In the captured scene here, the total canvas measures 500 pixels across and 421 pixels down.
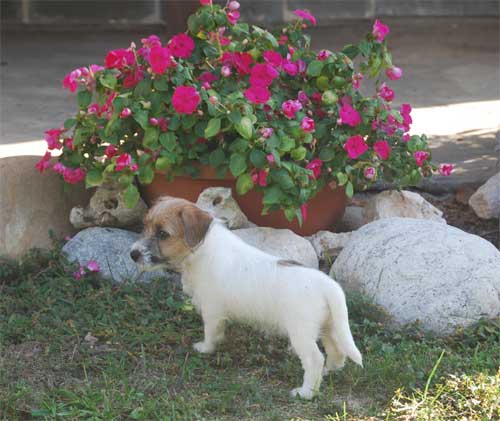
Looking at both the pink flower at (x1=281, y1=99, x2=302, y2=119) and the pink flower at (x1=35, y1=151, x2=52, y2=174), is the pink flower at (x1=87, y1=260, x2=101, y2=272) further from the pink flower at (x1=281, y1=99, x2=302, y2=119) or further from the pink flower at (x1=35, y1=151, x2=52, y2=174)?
the pink flower at (x1=281, y1=99, x2=302, y2=119)

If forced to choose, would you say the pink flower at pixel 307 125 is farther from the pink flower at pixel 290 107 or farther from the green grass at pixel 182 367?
the green grass at pixel 182 367

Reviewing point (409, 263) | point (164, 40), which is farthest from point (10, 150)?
point (164, 40)

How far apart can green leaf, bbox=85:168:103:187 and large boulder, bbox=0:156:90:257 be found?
0.42m

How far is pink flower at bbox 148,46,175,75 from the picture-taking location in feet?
19.0

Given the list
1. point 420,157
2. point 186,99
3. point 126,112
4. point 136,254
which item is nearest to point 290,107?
point 186,99

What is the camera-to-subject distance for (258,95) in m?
5.91

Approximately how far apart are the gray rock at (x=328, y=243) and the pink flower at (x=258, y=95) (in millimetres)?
1076

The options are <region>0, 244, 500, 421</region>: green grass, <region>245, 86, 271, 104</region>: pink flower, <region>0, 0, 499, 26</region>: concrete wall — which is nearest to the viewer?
<region>0, 244, 500, 421</region>: green grass

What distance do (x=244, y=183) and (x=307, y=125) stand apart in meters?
0.54

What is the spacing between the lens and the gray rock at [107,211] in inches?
257

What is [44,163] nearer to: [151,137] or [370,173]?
[151,137]

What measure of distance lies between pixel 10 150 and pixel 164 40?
6.10 metres

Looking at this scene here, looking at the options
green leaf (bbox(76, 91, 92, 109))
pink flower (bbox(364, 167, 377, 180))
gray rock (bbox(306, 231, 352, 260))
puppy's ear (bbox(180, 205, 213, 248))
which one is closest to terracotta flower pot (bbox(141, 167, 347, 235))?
gray rock (bbox(306, 231, 352, 260))

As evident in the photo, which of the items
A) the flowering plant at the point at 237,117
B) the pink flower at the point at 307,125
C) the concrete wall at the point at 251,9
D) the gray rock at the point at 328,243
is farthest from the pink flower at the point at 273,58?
the concrete wall at the point at 251,9
